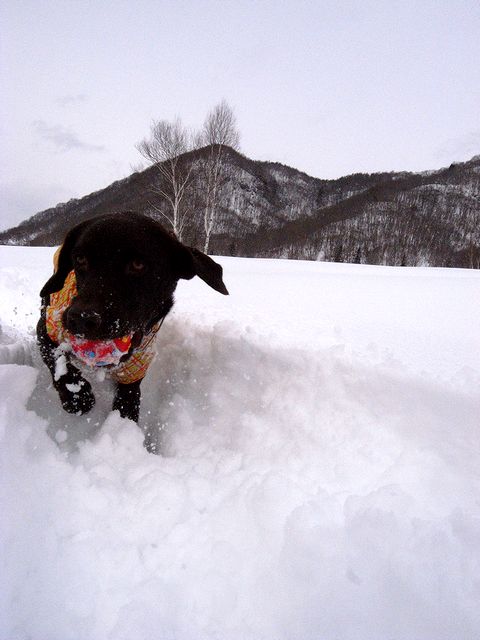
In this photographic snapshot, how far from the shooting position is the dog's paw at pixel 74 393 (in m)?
1.93

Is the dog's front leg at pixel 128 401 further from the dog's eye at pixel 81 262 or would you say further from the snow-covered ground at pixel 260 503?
the dog's eye at pixel 81 262

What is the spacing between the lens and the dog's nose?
1453 mm

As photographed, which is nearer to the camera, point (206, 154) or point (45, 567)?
point (45, 567)

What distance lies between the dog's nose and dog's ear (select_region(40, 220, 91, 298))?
0.69m

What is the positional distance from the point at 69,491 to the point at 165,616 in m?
0.62

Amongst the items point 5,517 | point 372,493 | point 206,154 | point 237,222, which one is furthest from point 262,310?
point 237,222

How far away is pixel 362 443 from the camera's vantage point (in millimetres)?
1779

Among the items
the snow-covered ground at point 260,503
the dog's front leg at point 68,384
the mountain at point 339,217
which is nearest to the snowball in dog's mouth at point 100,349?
the dog's front leg at point 68,384

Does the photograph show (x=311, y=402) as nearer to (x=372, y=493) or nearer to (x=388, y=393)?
(x=388, y=393)

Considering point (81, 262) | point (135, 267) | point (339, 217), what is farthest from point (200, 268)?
point (339, 217)

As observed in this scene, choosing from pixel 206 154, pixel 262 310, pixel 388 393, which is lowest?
pixel 388 393

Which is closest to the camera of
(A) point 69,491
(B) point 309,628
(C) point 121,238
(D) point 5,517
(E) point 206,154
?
(B) point 309,628

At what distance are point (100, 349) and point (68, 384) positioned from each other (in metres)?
0.47

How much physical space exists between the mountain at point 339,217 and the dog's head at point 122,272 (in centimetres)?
5535
